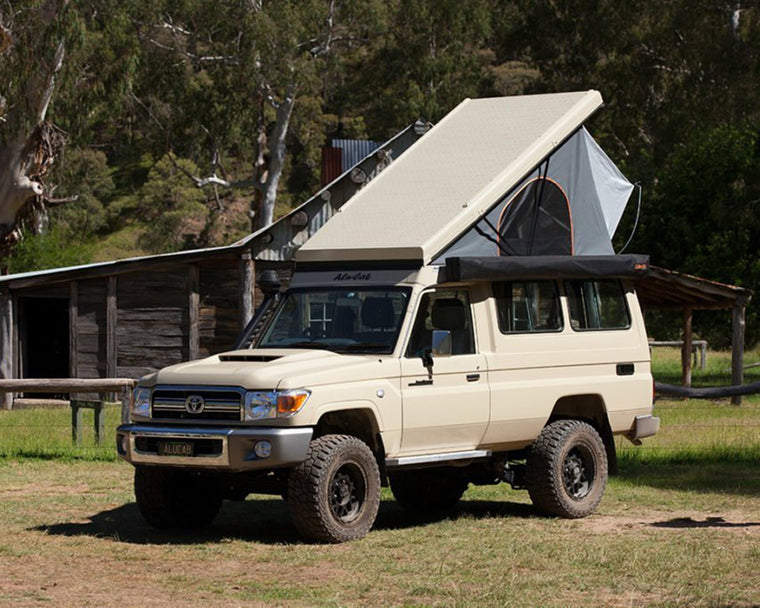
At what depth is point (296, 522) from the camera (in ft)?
33.9

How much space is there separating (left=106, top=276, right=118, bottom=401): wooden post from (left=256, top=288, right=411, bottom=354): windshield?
18.3 metres

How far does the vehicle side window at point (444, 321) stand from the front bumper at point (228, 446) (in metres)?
1.37

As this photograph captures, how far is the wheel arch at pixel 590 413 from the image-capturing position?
488 inches

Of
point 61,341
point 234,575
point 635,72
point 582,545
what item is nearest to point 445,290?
point 582,545

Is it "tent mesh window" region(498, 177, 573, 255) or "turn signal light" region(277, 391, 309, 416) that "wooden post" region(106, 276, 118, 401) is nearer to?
"tent mesh window" region(498, 177, 573, 255)

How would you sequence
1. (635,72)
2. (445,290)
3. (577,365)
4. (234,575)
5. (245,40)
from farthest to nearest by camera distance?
(635,72), (245,40), (577,365), (445,290), (234,575)

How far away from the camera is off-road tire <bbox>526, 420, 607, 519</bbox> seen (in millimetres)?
11852

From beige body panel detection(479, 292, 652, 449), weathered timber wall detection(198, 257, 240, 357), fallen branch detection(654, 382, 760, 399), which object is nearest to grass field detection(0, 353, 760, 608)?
beige body panel detection(479, 292, 652, 449)

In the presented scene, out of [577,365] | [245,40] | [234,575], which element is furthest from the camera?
[245,40]

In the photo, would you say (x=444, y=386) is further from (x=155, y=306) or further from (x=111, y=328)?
(x=111, y=328)

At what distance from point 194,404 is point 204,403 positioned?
0.29 ft

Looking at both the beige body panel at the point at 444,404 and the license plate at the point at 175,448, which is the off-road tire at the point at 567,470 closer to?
the beige body panel at the point at 444,404

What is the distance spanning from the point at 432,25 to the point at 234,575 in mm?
48029

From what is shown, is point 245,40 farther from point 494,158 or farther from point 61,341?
point 494,158
